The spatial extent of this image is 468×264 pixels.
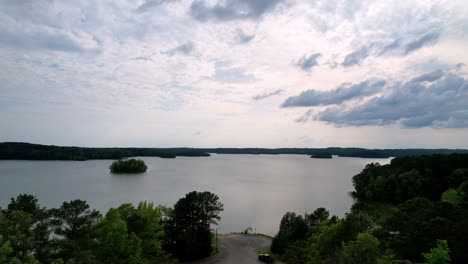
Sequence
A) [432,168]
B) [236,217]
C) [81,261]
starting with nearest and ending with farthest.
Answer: [81,261], [236,217], [432,168]

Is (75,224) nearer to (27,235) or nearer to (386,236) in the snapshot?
(27,235)

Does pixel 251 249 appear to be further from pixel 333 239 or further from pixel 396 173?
pixel 396 173

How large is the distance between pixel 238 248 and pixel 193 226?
5.18 metres

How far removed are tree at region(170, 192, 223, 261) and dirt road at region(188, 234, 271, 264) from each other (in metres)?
1.40

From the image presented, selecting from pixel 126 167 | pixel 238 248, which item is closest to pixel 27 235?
pixel 238 248

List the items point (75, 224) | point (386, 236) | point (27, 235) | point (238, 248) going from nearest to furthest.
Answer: point (27, 235) < point (75, 224) < point (386, 236) < point (238, 248)

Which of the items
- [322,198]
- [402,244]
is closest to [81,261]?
[402,244]

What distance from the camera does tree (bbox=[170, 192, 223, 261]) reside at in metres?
31.2

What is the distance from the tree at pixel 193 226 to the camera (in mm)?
31219

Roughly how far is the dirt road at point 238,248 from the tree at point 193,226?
1.40m

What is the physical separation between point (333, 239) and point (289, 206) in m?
38.8

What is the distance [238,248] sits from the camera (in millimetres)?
33469

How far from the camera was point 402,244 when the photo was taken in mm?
18141

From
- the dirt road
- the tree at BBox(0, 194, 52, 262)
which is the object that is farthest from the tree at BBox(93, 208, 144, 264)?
the dirt road
